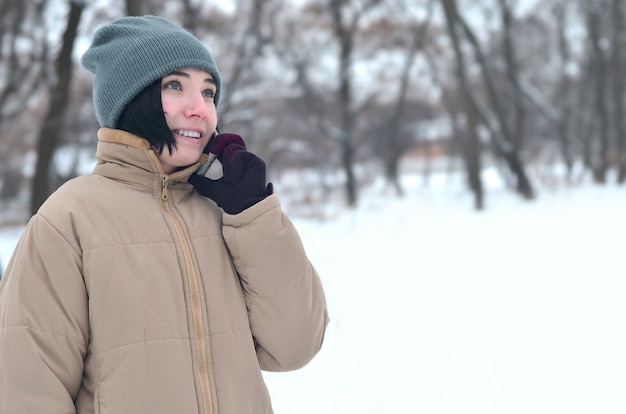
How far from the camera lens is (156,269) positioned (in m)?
1.33

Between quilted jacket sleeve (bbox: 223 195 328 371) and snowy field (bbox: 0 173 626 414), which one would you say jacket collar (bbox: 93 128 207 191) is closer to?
quilted jacket sleeve (bbox: 223 195 328 371)

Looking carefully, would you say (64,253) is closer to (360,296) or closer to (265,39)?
(360,296)

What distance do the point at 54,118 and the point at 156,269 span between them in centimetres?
611

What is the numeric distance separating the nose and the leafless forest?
4434 mm

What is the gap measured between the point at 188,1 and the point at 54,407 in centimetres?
926

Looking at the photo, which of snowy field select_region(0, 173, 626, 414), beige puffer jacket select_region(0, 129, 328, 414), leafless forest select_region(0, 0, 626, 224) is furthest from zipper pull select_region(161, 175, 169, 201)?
leafless forest select_region(0, 0, 626, 224)

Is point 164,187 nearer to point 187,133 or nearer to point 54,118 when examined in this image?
point 187,133

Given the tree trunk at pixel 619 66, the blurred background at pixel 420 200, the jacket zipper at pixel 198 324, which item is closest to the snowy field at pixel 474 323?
the blurred background at pixel 420 200

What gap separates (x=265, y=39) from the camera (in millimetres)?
13273

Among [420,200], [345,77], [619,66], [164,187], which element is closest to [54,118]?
[164,187]

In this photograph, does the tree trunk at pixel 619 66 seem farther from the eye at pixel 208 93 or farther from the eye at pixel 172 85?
the eye at pixel 172 85

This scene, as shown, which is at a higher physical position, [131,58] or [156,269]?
[131,58]

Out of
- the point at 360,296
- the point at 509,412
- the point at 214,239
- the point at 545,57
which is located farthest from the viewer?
the point at 545,57

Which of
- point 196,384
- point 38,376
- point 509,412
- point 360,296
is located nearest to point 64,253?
point 38,376
